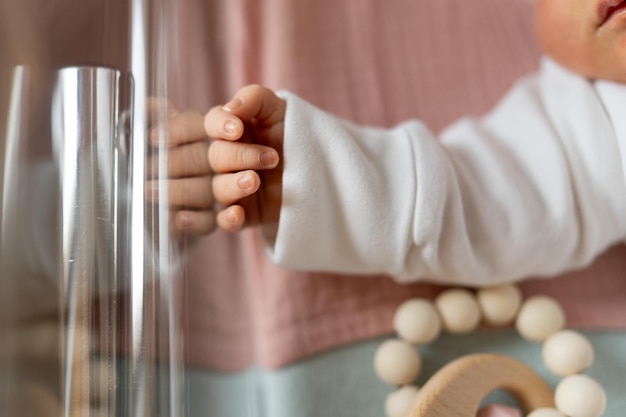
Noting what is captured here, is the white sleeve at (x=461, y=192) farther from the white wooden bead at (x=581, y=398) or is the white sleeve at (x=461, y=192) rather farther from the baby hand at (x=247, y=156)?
the white wooden bead at (x=581, y=398)

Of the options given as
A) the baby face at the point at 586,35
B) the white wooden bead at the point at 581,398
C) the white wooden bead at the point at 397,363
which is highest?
the baby face at the point at 586,35

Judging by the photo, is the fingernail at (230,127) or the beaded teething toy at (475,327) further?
the beaded teething toy at (475,327)

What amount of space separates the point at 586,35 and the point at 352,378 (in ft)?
1.32

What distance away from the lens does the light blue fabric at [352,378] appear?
2.20 ft

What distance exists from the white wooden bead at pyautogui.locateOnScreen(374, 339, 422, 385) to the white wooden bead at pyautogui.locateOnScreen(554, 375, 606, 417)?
138 millimetres

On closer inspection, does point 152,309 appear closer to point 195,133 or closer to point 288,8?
point 195,133

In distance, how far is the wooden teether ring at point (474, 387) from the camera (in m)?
0.58

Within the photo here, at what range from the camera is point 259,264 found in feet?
2.45

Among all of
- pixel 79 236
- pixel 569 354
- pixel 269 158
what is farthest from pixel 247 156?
pixel 569 354

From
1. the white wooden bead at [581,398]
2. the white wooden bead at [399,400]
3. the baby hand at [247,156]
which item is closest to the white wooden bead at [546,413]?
the white wooden bead at [581,398]

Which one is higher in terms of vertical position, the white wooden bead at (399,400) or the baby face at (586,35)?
the baby face at (586,35)

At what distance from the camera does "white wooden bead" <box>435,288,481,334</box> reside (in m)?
0.70

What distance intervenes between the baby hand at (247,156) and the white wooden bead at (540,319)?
292 mm

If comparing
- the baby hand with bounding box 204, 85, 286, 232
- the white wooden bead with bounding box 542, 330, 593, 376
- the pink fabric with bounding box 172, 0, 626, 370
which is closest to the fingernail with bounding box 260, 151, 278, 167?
the baby hand with bounding box 204, 85, 286, 232
